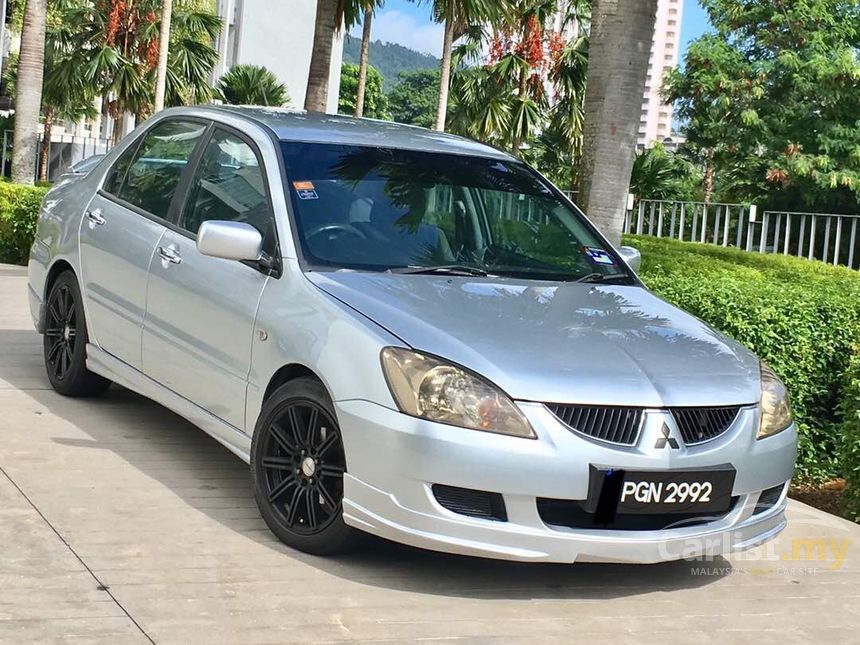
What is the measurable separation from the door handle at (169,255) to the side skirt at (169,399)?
586 mm

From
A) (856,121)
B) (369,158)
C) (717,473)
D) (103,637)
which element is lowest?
(103,637)

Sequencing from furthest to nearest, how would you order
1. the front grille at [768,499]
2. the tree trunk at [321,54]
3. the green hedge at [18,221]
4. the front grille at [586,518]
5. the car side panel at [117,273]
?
the tree trunk at [321,54] → the green hedge at [18,221] → the car side panel at [117,273] → the front grille at [768,499] → the front grille at [586,518]

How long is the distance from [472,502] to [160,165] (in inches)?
120

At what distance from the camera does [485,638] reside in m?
4.32

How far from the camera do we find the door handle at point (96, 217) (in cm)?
691

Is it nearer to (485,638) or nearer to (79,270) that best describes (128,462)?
(79,270)

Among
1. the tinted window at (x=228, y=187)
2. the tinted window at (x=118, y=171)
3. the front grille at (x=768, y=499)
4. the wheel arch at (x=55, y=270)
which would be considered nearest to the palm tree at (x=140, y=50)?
the wheel arch at (x=55, y=270)

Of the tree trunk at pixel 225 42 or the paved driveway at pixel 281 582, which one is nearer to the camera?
the paved driveway at pixel 281 582

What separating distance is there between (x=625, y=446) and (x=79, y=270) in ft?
11.9

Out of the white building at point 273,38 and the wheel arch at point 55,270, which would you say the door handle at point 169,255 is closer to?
the wheel arch at point 55,270

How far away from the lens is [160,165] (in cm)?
675

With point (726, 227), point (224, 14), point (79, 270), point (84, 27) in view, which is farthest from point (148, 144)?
point (224, 14)

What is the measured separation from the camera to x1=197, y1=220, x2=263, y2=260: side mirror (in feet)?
17.4

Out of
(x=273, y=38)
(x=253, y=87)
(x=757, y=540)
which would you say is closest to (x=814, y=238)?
(x=757, y=540)
